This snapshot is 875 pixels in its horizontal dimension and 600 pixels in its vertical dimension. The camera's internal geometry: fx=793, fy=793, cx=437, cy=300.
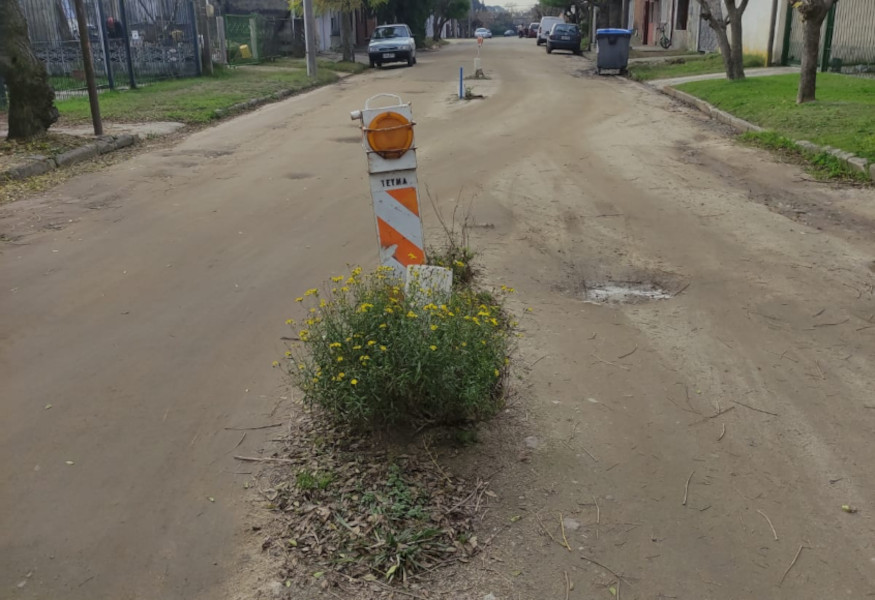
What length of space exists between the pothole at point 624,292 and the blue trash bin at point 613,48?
68.3ft

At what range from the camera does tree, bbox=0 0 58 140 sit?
38.0 feet

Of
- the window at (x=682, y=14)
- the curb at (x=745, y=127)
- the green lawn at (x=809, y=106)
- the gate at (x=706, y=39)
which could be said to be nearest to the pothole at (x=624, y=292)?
the curb at (x=745, y=127)

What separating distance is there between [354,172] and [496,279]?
4.65m

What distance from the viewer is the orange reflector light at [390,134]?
4.51m

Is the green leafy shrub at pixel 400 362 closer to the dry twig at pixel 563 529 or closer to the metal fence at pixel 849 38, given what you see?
the dry twig at pixel 563 529

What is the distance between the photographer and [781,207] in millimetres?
8359

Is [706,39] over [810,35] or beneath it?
beneath

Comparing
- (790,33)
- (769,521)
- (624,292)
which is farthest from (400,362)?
(790,33)

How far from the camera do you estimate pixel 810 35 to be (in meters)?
13.5

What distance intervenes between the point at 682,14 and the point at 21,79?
105 ft

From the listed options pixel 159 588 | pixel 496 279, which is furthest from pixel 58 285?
pixel 159 588

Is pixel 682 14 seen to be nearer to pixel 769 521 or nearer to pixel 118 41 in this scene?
pixel 118 41

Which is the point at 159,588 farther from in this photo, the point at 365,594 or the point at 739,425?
the point at 739,425

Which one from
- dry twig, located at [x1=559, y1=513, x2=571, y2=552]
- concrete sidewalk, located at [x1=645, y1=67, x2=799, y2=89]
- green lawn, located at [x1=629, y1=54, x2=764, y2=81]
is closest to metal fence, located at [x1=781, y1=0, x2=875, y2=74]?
concrete sidewalk, located at [x1=645, y1=67, x2=799, y2=89]
